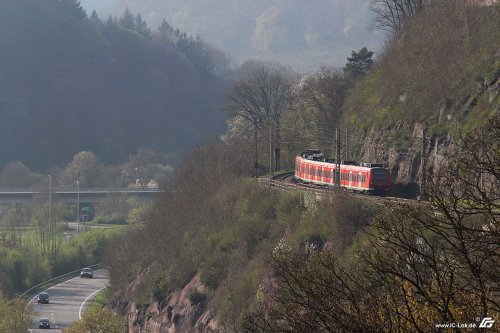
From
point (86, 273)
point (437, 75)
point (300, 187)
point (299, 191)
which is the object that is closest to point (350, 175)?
point (299, 191)

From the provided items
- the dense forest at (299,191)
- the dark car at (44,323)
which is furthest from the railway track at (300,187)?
the dark car at (44,323)

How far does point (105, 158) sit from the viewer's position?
182 m

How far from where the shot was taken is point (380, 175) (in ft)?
162

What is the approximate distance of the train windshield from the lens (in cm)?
4925

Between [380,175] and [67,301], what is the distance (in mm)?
33188

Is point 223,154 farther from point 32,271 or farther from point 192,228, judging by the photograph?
point 32,271

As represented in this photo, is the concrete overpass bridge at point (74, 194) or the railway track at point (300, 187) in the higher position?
the railway track at point (300, 187)

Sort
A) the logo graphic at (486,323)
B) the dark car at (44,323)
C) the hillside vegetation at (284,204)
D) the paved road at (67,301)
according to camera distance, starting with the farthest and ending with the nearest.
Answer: the paved road at (67,301)
the dark car at (44,323)
the hillside vegetation at (284,204)
the logo graphic at (486,323)

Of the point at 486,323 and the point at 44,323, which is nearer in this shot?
the point at 486,323

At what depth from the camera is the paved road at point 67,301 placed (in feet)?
220

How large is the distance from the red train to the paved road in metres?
17.3

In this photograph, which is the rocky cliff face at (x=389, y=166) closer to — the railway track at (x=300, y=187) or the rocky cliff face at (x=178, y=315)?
the rocky cliff face at (x=178, y=315)

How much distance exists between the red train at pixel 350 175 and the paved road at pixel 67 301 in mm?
17262

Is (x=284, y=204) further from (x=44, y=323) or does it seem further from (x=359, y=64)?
(x=359, y=64)
